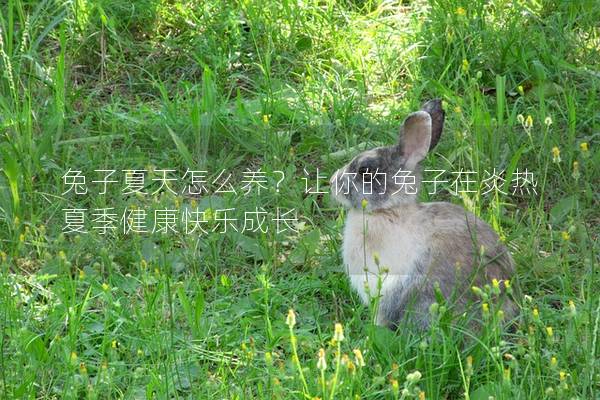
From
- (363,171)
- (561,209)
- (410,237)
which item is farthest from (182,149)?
(561,209)

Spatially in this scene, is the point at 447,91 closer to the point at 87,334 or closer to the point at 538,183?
the point at 538,183

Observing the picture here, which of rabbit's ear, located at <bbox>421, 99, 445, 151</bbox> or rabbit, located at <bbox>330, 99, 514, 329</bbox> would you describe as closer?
rabbit, located at <bbox>330, 99, 514, 329</bbox>

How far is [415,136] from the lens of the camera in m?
4.65

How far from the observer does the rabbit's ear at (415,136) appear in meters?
4.61

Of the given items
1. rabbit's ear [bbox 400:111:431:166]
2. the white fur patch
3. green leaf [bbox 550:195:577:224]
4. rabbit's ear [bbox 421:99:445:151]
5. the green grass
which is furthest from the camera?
green leaf [bbox 550:195:577:224]

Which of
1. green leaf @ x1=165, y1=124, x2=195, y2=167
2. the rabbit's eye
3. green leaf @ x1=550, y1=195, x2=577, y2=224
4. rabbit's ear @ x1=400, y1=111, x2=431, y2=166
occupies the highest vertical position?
rabbit's ear @ x1=400, y1=111, x2=431, y2=166

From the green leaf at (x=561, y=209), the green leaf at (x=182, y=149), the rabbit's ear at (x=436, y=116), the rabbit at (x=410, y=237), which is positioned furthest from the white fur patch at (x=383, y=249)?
the green leaf at (x=182, y=149)

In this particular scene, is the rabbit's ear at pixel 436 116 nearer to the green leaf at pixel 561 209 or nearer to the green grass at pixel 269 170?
the green grass at pixel 269 170

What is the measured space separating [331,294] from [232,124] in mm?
1304

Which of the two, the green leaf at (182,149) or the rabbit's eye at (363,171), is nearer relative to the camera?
the rabbit's eye at (363,171)

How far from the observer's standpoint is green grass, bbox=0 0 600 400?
3988mm

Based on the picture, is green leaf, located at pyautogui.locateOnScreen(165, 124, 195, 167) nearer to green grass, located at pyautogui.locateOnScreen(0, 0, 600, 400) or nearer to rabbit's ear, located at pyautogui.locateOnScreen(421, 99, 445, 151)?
green grass, located at pyautogui.locateOnScreen(0, 0, 600, 400)

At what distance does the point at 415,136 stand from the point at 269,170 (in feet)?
3.39

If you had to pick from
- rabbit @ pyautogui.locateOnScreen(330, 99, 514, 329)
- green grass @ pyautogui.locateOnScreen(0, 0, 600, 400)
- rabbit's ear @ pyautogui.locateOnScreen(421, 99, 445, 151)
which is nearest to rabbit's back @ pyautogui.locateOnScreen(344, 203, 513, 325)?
rabbit @ pyautogui.locateOnScreen(330, 99, 514, 329)
